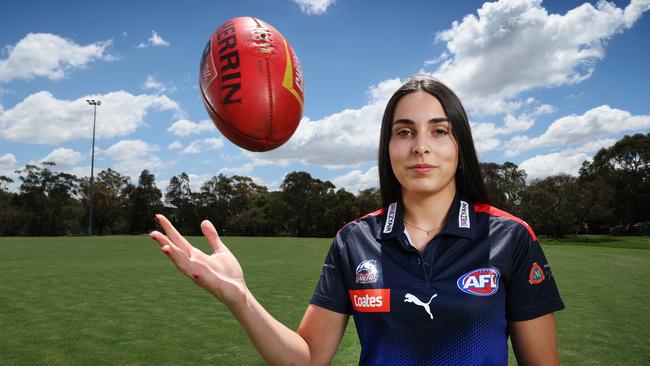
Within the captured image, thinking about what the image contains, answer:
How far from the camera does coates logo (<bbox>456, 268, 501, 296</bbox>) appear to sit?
71.2 inches

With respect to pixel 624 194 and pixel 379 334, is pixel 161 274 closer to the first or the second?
pixel 379 334

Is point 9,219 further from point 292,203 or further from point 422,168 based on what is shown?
point 422,168

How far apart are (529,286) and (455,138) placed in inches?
→ 25.6

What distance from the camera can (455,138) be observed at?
1.95m

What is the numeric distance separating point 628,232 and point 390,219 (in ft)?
214

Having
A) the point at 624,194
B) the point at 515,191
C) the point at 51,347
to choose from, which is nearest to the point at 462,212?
the point at 51,347

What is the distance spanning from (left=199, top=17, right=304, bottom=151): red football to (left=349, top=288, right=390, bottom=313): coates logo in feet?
5.25

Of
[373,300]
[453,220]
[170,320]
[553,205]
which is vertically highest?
[553,205]

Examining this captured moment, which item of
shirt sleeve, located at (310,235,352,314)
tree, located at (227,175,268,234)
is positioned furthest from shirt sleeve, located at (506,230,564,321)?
tree, located at (227,175,268,234)

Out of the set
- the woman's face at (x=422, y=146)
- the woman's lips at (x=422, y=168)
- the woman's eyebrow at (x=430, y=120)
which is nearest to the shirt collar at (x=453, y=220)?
the woman's face at (x=422, y=146)

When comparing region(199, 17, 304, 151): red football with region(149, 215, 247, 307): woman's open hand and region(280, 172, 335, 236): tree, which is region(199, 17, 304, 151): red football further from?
region(280, 172, 335, 236): tree

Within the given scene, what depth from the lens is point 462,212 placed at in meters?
1.98

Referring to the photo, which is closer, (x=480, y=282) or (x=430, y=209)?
(x=480, y=282)

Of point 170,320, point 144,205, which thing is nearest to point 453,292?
point 170,320
